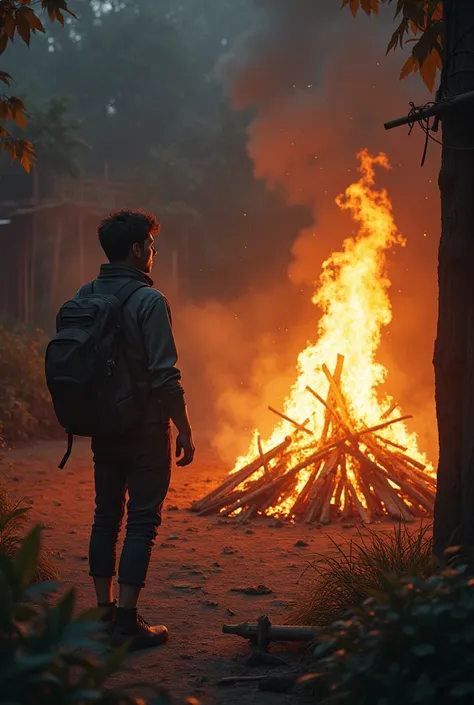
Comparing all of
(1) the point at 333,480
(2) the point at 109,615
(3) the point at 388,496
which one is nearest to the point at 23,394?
(1) the point at 333,480

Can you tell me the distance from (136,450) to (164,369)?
0.43 meters

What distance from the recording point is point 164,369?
165 inches

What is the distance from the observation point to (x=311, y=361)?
10031 millimetres

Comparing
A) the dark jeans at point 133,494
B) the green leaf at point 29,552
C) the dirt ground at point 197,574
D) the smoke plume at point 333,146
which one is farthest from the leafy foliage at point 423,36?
the smoke plume at point 333,146

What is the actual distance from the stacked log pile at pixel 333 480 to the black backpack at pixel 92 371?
4.01 m

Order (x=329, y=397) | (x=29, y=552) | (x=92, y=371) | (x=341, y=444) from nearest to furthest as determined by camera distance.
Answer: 1. (x=29, y=552)
2. (x=92, y=371)
3. (x=341, y=444)
4. (x=329, y=397)

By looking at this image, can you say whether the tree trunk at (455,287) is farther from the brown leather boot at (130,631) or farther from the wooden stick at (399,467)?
the wooden stick at (399,467)

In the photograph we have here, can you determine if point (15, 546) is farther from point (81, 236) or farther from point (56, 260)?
point (81, 236)

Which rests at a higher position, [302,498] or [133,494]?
[302,498]

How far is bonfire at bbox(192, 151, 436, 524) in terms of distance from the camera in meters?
8.09

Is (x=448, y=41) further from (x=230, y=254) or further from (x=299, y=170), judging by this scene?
(x=230, y=254)

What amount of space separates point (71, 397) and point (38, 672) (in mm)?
1874

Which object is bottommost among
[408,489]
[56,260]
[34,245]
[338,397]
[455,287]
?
[408,489]

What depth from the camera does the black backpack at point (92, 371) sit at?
4.01 metres
